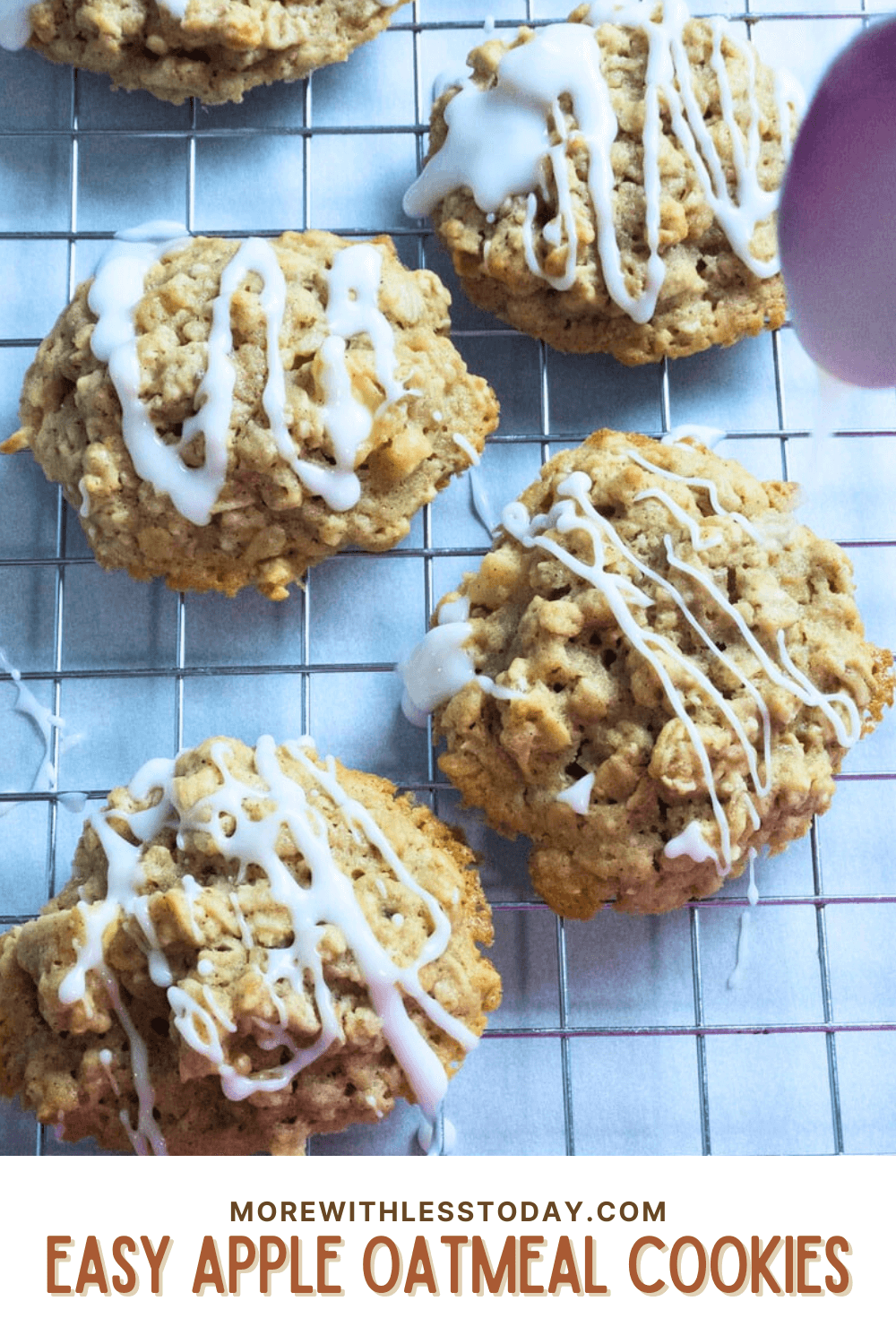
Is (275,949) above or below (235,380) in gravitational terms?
below

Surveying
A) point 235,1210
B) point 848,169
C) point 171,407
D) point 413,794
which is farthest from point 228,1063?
point 848,169

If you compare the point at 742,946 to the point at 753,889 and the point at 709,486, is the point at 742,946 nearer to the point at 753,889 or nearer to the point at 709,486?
the point at 753,889

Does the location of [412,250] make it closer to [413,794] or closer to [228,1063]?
[413,794]

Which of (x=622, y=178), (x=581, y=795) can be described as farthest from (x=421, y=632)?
(x=622, y=178)

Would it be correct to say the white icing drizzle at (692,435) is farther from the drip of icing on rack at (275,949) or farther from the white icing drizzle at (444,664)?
the drip of icing on rack at (275,949)

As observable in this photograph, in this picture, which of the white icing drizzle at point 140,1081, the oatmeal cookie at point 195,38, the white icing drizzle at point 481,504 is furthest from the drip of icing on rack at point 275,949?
the oatmeal cookie at point 195,38
